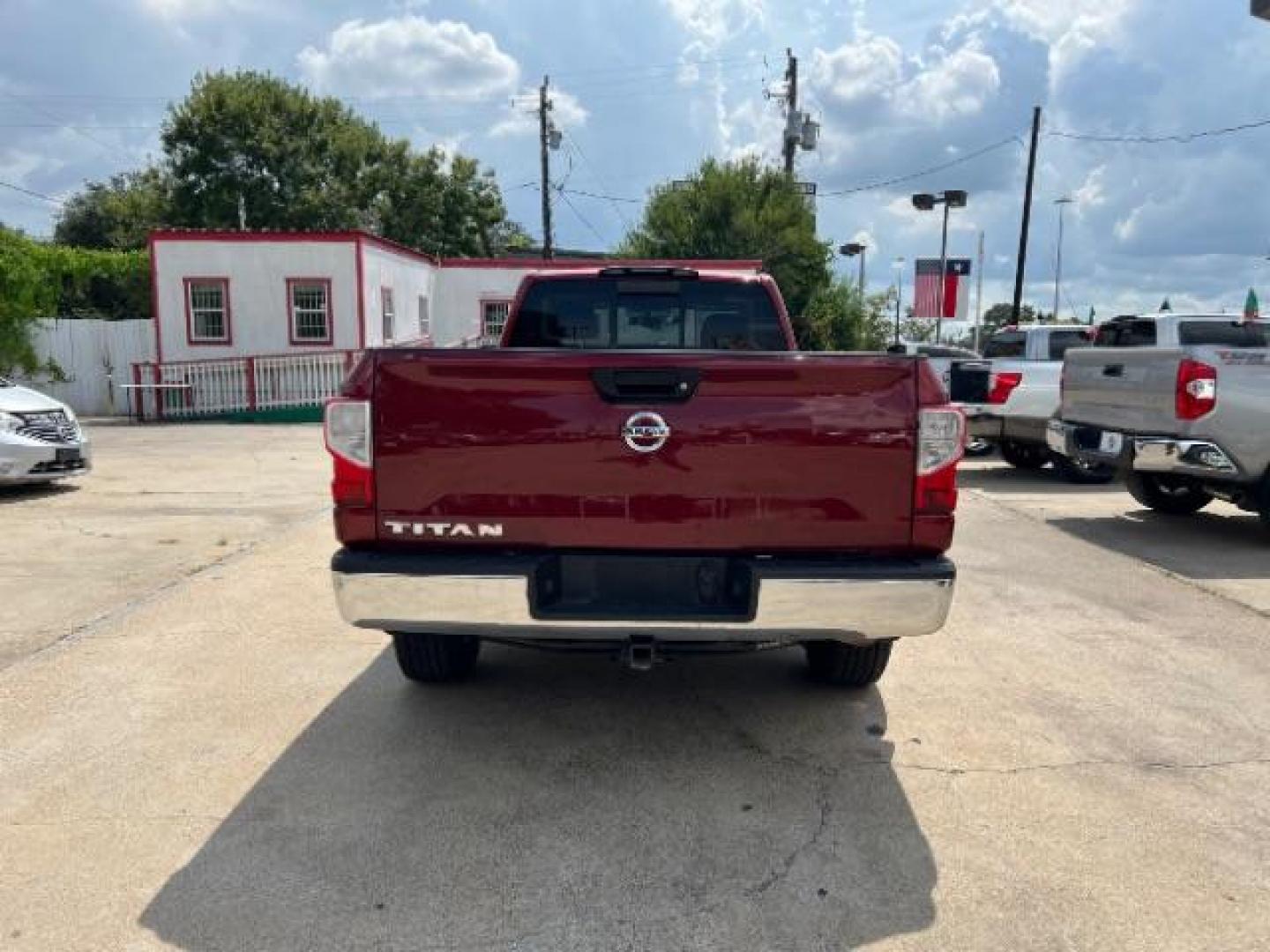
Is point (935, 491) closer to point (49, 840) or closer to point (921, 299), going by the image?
point (49, 840)

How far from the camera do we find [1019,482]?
11.4 metres

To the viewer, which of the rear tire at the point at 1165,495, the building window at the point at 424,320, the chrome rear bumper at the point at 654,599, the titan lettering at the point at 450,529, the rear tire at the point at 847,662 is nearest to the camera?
the chrome rear bumper at the point at 654,599

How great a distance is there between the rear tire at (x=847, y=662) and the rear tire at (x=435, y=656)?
1.49m

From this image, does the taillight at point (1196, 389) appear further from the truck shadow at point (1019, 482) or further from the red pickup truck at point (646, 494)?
the red pickup truck at point (646, 494)

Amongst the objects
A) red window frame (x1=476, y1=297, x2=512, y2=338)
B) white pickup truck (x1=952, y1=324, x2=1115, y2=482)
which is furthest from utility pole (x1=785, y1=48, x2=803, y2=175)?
white pickup truck (x1=952, y1=324, x2=1115, y2=482)

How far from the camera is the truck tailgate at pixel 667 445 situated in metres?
3.12

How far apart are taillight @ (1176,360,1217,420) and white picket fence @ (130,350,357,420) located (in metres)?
16.8

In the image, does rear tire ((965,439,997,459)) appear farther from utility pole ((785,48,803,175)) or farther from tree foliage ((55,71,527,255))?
tree foliage ((55,71,527,255))

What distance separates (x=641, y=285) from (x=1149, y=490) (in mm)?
6375

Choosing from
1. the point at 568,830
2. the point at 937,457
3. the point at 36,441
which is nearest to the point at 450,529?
the point at 568,830

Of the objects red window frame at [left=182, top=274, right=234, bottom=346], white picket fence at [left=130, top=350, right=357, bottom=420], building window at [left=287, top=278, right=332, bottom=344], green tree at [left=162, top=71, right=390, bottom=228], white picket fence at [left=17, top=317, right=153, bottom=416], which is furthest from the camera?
green tree at [left=162, top=71, right=390, bottom=228]

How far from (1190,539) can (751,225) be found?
2697 cm

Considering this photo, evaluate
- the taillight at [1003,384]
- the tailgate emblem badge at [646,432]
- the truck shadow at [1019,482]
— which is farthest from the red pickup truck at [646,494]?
the taillight at [1003,384]

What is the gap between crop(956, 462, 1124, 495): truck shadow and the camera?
10.8 m
